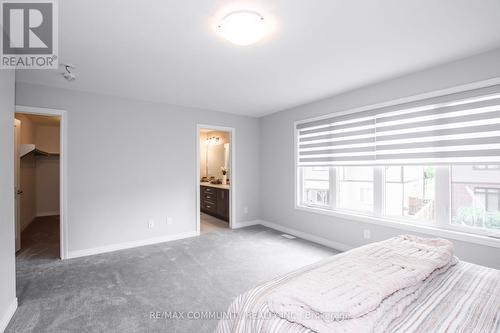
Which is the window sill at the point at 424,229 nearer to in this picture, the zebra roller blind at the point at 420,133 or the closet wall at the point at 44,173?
the zebra roller blind at the point at 420,133

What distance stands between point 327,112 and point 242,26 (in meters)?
2.63

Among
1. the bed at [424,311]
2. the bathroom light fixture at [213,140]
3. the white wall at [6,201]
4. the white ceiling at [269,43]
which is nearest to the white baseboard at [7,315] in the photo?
the white wall at [6,201]

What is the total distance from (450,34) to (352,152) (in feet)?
6.22

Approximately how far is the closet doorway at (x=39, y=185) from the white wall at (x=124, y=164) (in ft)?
0.39

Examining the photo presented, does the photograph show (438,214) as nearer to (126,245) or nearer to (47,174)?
(126,245)

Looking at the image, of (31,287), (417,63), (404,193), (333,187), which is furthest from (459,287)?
(31,287)

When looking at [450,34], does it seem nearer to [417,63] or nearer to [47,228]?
[417,63]

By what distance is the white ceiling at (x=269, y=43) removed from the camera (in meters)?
1.82

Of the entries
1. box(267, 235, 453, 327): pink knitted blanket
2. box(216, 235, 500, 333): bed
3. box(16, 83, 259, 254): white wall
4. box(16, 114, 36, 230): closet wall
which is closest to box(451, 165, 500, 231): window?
box(267, 235, 453, 327): pink knitted blanket

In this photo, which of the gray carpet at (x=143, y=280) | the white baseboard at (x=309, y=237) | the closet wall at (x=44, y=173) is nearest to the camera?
the gray carpet at (x=143, y=280)

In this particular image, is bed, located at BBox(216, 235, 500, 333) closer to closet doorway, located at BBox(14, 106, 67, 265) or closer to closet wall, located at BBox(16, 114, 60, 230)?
closet doorway, located at BBox(14, 106, 67, 265)

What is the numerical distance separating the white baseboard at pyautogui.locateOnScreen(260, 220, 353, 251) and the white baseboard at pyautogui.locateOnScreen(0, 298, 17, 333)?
3.95 m

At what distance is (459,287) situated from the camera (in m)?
1.42

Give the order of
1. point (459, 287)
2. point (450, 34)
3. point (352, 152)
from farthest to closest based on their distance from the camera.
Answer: point (352, 152)
point (450, 34)
point (459, 287)
